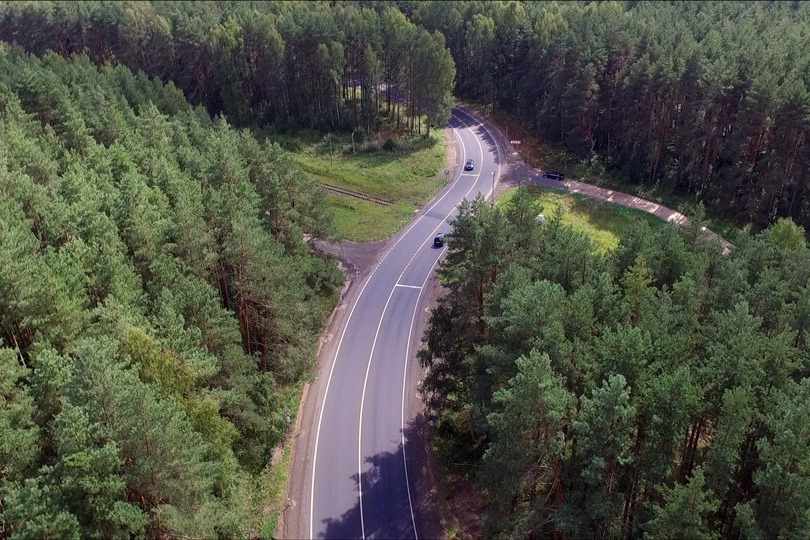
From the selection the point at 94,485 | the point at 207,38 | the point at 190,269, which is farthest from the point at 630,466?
the point at 207,38

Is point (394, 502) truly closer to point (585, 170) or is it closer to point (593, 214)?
point (593, 214)

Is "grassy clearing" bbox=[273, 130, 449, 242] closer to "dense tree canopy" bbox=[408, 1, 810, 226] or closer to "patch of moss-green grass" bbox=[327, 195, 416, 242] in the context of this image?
"patch of moss-green grass" bbox=[327, 195, 416, 242]

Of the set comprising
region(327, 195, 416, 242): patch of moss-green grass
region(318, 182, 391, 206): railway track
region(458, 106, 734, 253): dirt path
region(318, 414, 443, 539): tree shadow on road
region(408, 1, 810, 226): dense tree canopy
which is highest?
region(408, 1, 810, 226): dense tree canopy

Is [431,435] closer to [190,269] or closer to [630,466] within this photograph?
[630,466]

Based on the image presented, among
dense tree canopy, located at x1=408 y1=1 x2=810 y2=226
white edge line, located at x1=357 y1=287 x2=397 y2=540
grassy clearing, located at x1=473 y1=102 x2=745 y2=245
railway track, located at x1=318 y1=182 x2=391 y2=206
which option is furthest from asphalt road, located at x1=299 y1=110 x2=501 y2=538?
dense tree canopy, located at x1=408 y1=1 x2=810 y2=226

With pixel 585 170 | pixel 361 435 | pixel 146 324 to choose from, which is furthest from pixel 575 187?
pixel 146 324

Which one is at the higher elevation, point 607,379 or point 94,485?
point 607,379

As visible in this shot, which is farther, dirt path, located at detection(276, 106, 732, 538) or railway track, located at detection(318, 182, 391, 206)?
railway track, located at detection(318, 182, 391, 206)
